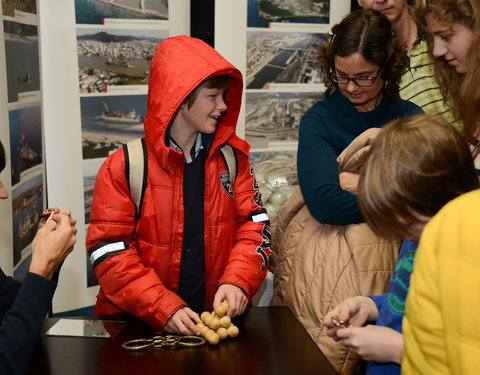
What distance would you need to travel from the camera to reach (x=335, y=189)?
6.91ft

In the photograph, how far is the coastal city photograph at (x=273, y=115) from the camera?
3.60m

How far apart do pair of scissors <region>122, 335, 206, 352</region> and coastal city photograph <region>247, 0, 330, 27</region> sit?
2296 mm

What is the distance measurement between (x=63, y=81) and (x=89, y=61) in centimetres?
19

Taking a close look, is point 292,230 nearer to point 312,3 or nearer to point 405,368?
point 405,368

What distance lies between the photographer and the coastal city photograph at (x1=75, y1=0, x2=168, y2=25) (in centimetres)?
324

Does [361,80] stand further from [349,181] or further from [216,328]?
[216,328]

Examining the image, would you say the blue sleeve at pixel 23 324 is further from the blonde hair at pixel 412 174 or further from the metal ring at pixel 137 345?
the blonde hair at pixel 412 174

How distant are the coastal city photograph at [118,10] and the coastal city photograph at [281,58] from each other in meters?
0.57

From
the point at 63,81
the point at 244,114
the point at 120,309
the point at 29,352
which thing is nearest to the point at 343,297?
the point at 120,309

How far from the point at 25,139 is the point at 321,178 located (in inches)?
59.9

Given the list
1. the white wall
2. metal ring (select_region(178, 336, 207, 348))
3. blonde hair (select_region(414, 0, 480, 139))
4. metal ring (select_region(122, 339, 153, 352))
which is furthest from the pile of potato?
the white wall

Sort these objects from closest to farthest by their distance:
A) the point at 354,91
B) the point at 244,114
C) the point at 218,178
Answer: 1. the point at 218,178
2. the point at 354,91
3. the point at 244,114

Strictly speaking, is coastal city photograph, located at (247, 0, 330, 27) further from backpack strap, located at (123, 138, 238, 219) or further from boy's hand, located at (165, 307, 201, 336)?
boy's hand, located at (165, 307, 201, 336)

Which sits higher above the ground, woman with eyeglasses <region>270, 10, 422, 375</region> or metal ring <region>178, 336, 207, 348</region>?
woman with eyeglasses <region>270, 10, 422, 375</region>
